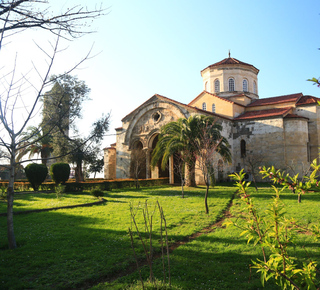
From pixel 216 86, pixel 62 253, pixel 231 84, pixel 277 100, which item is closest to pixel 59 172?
pixel 62 253

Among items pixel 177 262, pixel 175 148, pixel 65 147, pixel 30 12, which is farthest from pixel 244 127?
pixel 30 12

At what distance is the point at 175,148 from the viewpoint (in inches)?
797

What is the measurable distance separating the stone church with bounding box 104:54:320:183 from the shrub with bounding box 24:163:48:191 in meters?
8.01

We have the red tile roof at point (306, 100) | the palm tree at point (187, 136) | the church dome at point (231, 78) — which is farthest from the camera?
the church dome at point (231, 78)

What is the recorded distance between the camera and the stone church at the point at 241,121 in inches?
940

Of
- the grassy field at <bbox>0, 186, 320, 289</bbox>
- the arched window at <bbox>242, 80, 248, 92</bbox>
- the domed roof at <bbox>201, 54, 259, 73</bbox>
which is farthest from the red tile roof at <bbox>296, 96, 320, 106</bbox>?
the grassy field at <bbox>0, 186, 320, 289</bbox>

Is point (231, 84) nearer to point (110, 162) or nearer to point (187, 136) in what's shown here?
point (187, 136)

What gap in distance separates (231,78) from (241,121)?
246 inches

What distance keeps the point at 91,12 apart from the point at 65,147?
2533 centimetres

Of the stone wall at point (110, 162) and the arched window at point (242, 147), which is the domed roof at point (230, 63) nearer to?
the arched window at point (242, 147)

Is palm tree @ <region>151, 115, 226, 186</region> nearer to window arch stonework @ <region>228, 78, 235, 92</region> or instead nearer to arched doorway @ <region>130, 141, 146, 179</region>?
arched doorway @ <region>130, 141, 146, 179</region>

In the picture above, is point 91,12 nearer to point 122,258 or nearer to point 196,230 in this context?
point 122,258

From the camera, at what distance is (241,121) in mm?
26062

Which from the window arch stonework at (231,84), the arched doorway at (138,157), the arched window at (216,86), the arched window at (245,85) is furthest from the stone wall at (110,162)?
the arched window at (245,85)
